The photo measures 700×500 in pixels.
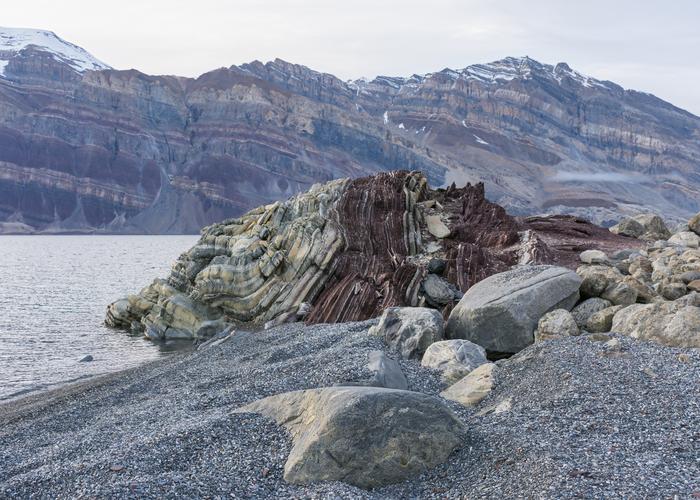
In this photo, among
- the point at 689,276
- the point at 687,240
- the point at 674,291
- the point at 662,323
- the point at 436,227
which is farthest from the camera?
the point at 436,227

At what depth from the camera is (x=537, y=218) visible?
4325 cm

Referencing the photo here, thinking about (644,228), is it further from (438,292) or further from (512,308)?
(512,308)

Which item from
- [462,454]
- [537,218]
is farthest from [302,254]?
[462,454]

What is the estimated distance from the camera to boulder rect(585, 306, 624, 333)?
18047 millimetres

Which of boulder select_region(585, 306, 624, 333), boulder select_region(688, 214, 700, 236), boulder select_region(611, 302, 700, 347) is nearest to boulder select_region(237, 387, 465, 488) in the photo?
boulder select_region(611, 302, 700, 347)

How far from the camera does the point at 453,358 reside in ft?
56.0

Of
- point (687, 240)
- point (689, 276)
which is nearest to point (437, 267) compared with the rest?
point (689, 276)

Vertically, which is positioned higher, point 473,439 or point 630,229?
point 630,229

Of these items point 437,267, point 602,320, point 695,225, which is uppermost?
point 695,225

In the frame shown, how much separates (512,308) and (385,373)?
588cm

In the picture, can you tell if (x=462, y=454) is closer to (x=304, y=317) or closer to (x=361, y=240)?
(x=304, y=317)

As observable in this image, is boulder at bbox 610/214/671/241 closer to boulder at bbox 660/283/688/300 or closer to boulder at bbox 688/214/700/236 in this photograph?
boulder at bbox 688/214/700/236

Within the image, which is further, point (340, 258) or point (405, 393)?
point (340, 258)

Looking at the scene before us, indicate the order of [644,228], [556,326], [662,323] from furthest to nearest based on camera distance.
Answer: [644,228], [556,326], [662,323]
